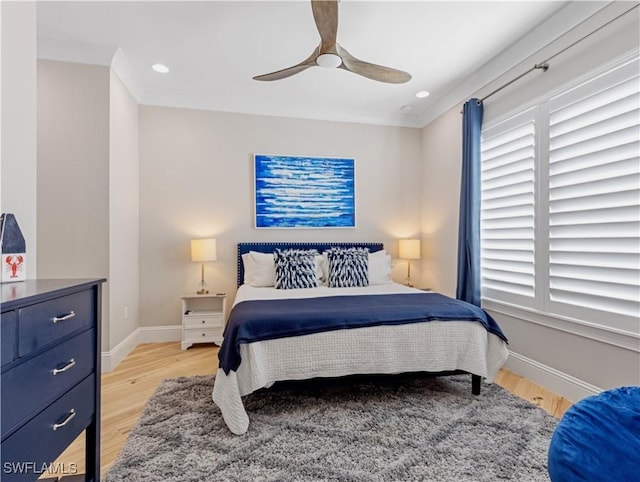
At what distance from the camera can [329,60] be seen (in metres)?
2.35

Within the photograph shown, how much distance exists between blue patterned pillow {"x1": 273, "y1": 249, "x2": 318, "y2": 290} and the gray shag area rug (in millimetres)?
1195

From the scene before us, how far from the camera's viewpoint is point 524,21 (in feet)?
8.55

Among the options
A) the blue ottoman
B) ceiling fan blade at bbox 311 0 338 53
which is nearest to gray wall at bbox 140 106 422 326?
ceiling fan blade at bbox 311 0 338 53

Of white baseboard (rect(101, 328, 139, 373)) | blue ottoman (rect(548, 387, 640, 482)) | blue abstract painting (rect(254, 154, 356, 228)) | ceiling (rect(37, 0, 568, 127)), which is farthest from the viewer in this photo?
blue abstract painting (rect(254, 154, 356, 228))

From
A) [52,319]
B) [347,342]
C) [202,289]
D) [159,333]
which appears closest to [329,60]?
[347,342]

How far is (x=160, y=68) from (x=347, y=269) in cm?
287

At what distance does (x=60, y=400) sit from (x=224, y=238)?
118 inches

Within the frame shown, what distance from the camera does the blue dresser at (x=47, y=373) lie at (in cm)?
97

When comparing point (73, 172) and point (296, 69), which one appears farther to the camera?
point (73, 172)

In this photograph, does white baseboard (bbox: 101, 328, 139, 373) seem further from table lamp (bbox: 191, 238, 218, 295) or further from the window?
the window

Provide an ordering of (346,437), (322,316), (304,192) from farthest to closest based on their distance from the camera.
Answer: (304,192)
(322,316)
(346,437)

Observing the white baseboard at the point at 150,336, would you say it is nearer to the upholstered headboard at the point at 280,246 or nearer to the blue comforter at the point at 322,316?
the upholstered headboard at the point at 280,246

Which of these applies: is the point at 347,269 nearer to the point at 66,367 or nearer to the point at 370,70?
the point at 370,70

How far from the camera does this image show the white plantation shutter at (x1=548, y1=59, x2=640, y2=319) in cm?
206
